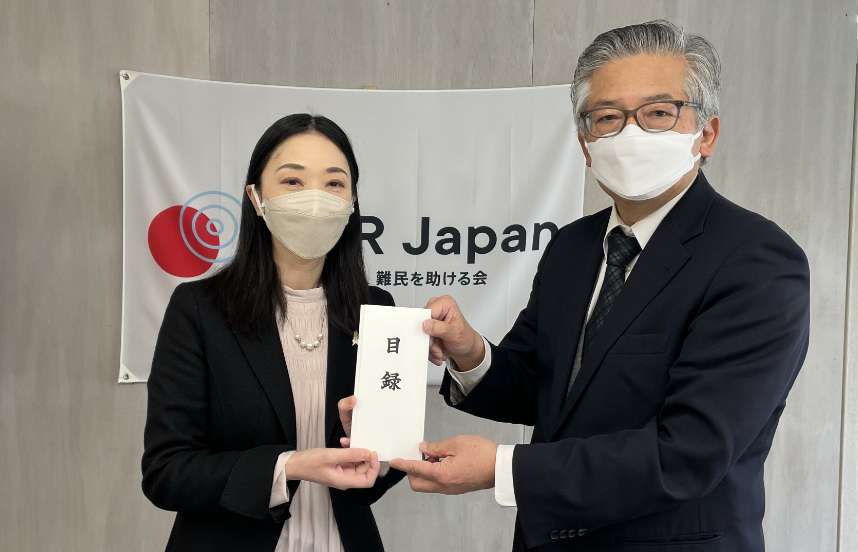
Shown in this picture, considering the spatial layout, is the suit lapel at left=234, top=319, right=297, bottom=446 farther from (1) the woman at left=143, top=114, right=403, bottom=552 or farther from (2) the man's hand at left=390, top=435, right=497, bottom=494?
(2) the man's hand at left=390, top=435, right=497, bottom=494

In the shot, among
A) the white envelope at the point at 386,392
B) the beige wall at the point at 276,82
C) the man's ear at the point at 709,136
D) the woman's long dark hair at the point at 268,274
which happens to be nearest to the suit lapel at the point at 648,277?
the man's ear at the point at 709,136

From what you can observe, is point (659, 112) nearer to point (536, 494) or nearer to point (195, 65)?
point (536, 494)

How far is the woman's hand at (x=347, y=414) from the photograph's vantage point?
1.37 metres

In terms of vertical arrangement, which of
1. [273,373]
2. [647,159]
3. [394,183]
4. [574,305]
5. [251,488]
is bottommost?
[251,488]

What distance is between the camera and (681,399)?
3.92ft

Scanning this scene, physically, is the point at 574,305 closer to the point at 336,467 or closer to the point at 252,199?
the point at 336,467

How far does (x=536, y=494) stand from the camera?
4.04ft

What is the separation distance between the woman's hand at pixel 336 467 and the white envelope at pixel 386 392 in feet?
0.12

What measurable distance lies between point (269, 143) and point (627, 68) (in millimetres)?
811

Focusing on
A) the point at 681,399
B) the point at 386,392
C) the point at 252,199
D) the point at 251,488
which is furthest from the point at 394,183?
the point at 681,399

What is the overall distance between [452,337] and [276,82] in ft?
6.41

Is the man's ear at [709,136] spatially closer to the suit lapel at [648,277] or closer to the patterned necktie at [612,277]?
the suit lapel at [648,277]

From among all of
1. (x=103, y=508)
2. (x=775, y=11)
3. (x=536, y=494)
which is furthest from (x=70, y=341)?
(x=775, y=11)

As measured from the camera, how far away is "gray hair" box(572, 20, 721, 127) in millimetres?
1340
